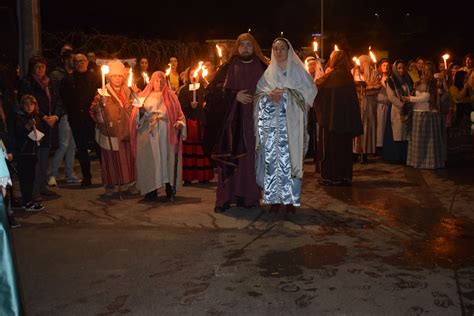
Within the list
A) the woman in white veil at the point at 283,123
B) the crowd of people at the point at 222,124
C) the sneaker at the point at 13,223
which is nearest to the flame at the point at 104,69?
the crowd of people at the point at 222,124

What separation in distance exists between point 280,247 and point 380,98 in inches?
292

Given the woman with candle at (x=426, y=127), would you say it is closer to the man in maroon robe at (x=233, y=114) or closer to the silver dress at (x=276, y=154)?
the silver dress at (x=276, y=154)

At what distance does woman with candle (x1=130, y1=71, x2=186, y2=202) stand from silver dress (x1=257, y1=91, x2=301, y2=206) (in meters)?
1.46

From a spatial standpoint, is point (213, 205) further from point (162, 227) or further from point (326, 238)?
point (326, 238)

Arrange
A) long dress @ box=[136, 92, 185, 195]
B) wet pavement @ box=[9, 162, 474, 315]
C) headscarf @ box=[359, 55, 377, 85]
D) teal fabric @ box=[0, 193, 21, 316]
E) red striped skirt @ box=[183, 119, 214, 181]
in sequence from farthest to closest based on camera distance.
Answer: headscarf @ box=[359, 55, 377, 85] < red striped skirt @ box=[183, 119, 214, 181] < long dress @ box=[136, 92, 185, 195] < wet pavement @ box=[9, 162, 474, 315] < teal fabric @ box=[0, 193, 21, 316]

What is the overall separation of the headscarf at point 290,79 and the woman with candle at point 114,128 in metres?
2.41

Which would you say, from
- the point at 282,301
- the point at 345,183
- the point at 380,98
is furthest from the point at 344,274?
the point at 380,98

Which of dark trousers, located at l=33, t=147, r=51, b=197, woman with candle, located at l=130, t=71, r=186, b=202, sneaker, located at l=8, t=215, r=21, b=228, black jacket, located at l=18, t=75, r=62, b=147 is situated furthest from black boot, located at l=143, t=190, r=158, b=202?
sneaker, located at l=8, t=215, r=21, b=228

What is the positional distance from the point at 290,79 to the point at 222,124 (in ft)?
3.26

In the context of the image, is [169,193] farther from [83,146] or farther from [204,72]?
[204,72]

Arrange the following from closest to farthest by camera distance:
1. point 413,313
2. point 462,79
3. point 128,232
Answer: point 413,313
point 128,232
point 462,79

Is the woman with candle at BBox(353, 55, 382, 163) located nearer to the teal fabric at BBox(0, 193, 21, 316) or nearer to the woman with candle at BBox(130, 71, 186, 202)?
the woman with candle at BBox(130, 71, 186, 202)

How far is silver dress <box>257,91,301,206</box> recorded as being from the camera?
7.68m

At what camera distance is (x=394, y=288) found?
4.98 metres
